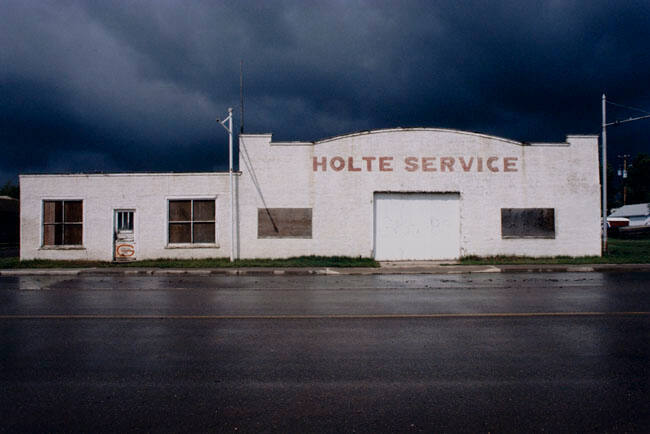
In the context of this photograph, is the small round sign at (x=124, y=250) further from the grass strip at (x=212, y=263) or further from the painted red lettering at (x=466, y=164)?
the painted red lettering at (x=466, y=164)

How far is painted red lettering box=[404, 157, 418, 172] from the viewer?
18.2 meters

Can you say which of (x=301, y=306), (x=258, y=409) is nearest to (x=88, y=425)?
(x=258, y=409)

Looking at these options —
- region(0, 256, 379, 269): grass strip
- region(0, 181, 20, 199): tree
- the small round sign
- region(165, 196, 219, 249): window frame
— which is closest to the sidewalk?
region(0, 256, 379, 269): grass strip

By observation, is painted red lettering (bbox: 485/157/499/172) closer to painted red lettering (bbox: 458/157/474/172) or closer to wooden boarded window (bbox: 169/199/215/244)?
painted red lettering (bbox: 458/157/474/172)

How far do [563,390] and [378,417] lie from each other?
1973 millimetres

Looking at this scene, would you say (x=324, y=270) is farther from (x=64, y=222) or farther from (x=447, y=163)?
(x=64, y=222)

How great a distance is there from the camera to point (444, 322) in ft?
23.2

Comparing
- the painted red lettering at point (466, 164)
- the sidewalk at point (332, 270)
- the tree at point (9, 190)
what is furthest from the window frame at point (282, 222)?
the tree at point (9, 190)

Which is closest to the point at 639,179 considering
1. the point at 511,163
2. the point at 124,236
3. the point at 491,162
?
the point at 511,163

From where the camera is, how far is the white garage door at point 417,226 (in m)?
18.2

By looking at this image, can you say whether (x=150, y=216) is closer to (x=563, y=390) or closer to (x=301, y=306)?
(x=301, y=306)

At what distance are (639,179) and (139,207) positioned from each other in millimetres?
96746

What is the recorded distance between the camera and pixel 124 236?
18453 mm

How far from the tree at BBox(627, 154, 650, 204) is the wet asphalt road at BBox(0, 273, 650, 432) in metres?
90.3
